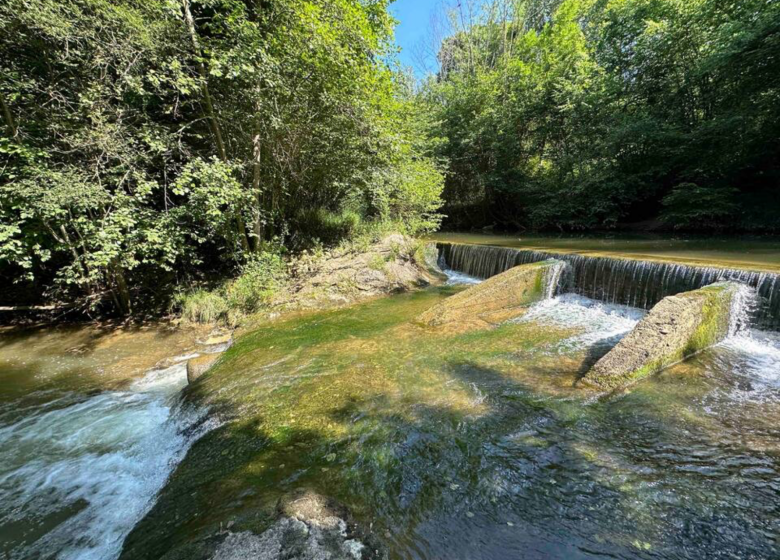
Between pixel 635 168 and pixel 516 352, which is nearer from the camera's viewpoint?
pixel 516 352

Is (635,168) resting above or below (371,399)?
above

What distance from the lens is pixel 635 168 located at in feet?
47.9

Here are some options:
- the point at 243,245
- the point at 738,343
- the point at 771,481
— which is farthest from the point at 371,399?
the point at 243,245

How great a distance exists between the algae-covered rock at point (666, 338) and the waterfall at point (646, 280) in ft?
3.39

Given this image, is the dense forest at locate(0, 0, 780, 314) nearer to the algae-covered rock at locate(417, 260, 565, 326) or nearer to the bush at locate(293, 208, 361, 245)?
the bush at locate(293, 208, 361, 245)

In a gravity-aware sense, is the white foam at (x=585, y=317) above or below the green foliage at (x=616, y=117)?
below

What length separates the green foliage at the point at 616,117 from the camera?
1120 centimetres

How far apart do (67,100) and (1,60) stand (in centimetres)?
96

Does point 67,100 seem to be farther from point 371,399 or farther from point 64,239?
point 371,399

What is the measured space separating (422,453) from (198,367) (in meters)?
3.64

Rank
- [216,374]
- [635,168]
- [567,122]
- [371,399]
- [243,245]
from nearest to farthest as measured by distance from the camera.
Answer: [371,399]
[216,374]
[243,245]
[635,168]
[567,122]

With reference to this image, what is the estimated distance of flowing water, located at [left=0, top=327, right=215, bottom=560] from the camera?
2.51 metres

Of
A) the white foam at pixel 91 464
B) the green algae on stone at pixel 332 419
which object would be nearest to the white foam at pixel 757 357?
the green algae on stone at pixel 332 419

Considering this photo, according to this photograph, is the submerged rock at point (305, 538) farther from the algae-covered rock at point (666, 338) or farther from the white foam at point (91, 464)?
the algae-covered rock at point (666, 338)
